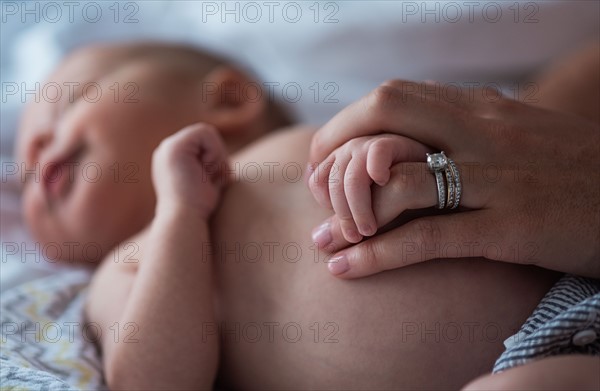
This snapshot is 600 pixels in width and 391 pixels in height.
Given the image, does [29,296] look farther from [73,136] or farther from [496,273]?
[496,273]

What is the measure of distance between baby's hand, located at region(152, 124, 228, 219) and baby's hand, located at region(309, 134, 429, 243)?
206 millimetres

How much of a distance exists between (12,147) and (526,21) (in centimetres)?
116

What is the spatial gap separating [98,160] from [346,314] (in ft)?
1.93

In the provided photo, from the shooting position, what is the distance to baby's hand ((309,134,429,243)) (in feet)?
2.45

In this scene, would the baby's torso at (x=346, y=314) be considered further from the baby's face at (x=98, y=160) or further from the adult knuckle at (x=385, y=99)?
the baby's face at (x=98, y=160)

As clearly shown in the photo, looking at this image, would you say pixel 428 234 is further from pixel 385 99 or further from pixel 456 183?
pixel 385 99

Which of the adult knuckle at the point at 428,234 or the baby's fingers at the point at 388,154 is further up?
the baby's fingers at the point at 388,154

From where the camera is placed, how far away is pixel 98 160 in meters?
1.18

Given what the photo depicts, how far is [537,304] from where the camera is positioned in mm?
814

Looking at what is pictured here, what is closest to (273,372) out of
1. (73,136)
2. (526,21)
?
(73,136)

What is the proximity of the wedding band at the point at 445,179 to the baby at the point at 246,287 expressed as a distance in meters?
0.04

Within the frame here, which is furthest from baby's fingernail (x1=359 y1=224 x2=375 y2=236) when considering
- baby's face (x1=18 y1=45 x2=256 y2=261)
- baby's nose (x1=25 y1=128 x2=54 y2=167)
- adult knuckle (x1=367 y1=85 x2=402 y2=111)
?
baby's nose (x1=25 y1=128 x2=54 y2=167)

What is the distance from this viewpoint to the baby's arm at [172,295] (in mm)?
848

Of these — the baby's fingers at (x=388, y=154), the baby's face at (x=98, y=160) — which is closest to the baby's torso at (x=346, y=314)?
the baby's fingers at (x=388, y=154)
